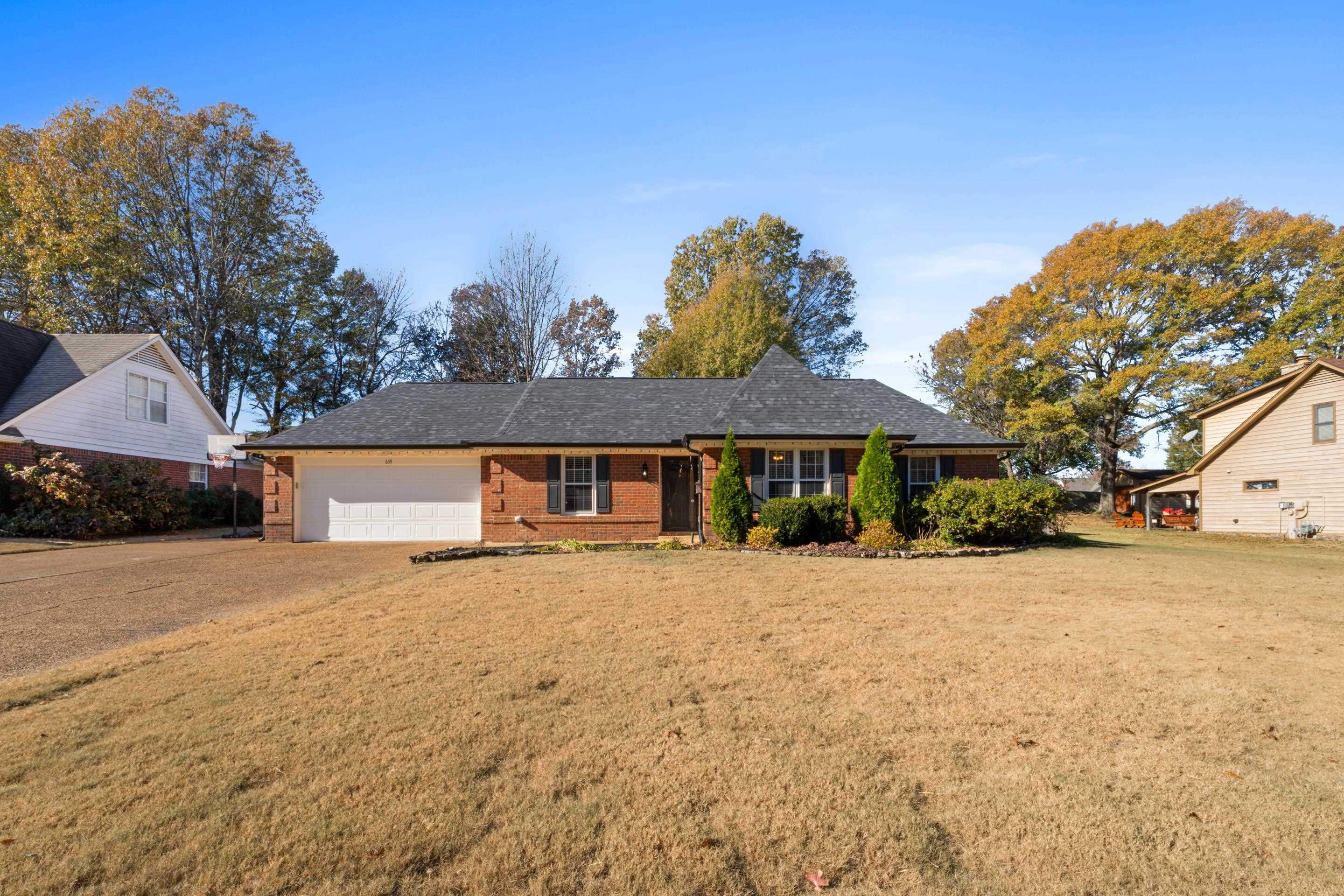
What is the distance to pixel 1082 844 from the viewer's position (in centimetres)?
285

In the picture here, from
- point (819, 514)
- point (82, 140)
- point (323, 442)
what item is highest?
point (82, 140)

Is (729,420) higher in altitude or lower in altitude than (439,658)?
higher

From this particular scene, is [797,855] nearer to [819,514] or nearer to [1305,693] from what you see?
[1305,693]

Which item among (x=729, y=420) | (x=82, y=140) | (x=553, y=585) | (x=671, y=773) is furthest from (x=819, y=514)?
(x=82, y=140)

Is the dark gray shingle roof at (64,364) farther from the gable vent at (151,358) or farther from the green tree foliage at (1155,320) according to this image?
the green tree foliage at (1155,320)

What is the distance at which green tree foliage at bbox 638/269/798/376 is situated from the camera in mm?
30969

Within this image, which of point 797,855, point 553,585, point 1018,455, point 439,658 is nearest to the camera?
point 797,855

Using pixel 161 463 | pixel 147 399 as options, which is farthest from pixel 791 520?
pixel 147 399

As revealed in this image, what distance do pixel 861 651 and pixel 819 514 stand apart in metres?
8.74

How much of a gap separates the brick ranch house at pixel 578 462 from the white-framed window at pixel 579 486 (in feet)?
0.09

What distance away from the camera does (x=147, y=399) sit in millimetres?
22016

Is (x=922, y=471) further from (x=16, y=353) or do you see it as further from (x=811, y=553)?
(x=16, y=353)

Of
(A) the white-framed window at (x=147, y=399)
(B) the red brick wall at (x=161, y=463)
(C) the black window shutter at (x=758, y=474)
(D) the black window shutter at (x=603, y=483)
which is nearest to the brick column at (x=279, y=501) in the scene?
(B) the red brick wall at (x=161, y=463)

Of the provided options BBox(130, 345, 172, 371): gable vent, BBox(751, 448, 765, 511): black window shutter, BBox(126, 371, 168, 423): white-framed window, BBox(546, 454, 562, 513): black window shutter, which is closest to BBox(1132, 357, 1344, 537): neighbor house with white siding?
BBox(751, 448, 765, 511): black window shutter
